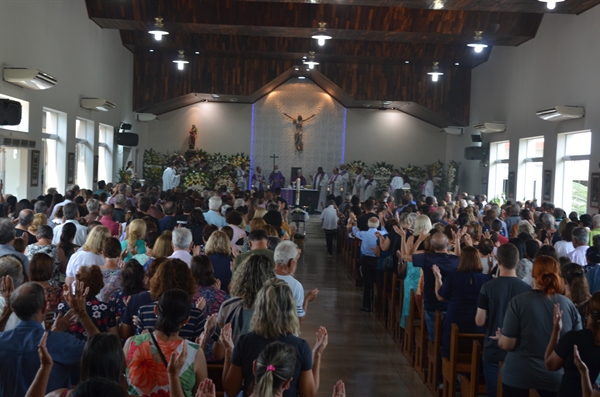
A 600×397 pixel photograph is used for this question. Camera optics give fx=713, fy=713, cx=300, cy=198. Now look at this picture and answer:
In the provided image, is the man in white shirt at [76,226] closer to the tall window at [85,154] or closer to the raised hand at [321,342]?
the raised hand at [321,342]

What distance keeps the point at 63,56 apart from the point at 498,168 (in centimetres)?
1240

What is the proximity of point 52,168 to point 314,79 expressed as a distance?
40.0ft

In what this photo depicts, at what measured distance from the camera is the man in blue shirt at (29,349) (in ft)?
11.4

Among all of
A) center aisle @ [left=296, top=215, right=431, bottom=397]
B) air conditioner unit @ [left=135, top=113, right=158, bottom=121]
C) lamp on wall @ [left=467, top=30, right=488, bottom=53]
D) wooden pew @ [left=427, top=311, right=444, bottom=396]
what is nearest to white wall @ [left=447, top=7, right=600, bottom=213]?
lamp on wall @ [left=467, top=30, right=488, bottom=53]

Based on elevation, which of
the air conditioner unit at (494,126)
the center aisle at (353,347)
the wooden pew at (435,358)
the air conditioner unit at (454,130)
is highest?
the air conditioner unit at (454,130)

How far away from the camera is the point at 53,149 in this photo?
15602 millimetres

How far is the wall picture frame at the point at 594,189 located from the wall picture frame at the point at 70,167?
11088 millimetres

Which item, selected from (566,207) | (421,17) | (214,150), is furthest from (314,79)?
(566,207)

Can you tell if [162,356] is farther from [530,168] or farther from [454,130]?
[454,130]

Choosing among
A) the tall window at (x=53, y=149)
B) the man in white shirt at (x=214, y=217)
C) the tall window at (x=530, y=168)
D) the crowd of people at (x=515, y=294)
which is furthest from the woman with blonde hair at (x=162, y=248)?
the tall window at (x=530, y=168)

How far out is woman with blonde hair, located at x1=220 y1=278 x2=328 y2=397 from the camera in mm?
3604

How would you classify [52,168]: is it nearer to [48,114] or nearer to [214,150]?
[48,114]

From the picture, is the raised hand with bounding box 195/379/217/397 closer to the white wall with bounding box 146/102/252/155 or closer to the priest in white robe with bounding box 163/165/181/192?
the priest in white robe with bounding box 163/165/181/192

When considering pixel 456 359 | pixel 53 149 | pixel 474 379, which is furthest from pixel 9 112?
pixel 474 379
